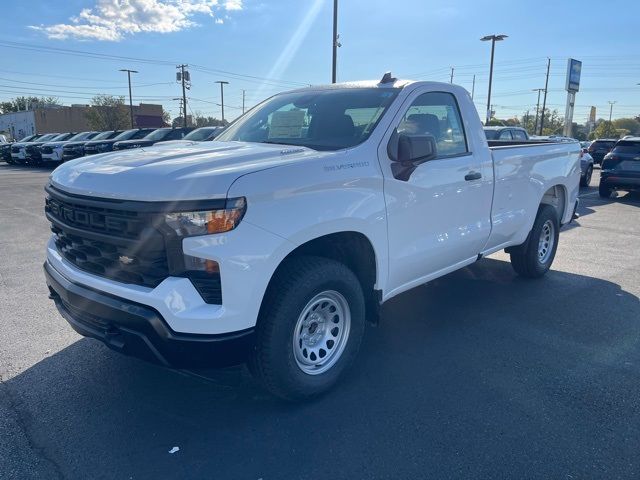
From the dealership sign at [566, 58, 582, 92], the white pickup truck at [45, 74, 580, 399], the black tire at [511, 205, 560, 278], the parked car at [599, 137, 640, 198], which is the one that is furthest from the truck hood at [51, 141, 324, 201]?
the dealership sign at [566, 58, 582, 92]

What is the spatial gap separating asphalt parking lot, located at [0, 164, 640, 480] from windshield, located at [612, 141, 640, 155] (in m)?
9.95

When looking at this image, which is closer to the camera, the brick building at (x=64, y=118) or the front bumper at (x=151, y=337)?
→ the front bumper at (x=151, y=337)

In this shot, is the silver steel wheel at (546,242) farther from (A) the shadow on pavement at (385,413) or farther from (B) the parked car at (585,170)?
(B) the parked car at (585,170)

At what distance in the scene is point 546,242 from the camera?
6.09 m

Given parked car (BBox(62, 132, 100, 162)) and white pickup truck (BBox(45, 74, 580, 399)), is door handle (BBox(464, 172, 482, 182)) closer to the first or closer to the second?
white pickup truck (BBox(45, 74, 580, 399))

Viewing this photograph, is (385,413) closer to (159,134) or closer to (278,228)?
(278,228)

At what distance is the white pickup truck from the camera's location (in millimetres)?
2590

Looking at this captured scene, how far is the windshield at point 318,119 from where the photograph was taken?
11.9 feet

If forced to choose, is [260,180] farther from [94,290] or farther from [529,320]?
[529,320]

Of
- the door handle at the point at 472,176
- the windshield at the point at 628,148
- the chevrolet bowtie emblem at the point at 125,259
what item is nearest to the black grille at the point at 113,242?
the chevrolet bowtie emblem at the point at 125,259

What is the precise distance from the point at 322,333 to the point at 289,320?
0.54 metres

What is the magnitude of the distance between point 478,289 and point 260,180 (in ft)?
12.1

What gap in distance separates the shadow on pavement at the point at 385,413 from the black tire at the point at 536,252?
54.0 inches

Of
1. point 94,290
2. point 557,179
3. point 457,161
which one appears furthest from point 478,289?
point 94,290
